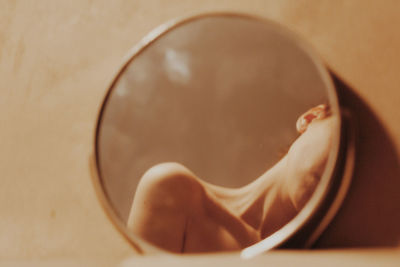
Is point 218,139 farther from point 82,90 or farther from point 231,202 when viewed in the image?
point 82,90

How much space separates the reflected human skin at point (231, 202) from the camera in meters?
0.52

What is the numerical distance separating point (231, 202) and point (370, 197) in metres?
0.17

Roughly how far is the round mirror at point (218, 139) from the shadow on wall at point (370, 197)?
0.03 meters

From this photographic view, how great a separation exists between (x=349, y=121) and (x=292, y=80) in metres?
0.09

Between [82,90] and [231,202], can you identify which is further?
[82,90]

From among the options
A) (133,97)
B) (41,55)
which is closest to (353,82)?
(133,97)

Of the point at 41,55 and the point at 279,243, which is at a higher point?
the point at 41,55

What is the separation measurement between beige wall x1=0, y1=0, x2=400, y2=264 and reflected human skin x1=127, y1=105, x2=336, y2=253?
6 centimetres

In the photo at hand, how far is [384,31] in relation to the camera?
1.84ft

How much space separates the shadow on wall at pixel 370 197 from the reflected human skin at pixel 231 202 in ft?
0.17

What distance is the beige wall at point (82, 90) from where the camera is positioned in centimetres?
54

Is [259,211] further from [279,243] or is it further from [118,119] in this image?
[118,119]

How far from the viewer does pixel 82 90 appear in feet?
2.24

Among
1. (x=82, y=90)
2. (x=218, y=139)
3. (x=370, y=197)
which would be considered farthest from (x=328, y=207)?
(x=82, y=90)
